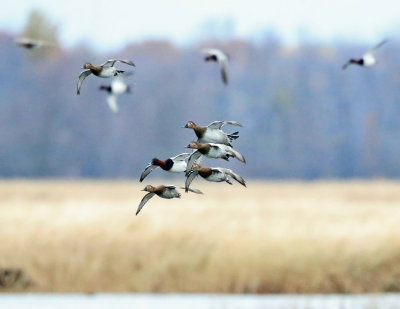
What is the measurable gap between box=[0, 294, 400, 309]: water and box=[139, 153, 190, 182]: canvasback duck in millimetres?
6793

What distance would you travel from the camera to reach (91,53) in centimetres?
5028

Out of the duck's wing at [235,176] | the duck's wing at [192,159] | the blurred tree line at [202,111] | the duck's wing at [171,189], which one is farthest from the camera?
the blurred tree line at [202,111]

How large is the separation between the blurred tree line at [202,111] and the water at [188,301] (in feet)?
105

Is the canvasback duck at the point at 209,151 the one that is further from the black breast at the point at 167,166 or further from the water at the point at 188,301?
the water at the point at 188,301

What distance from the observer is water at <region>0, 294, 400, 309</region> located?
13.2 metres

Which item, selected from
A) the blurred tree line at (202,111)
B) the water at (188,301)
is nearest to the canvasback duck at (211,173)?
the water at (188,301)

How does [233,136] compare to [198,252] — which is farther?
[198,252]

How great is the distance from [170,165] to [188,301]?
9095 mm

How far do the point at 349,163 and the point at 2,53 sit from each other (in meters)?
16.8

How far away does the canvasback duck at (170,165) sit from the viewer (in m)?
5.77

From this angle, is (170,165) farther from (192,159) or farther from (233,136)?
(233,136)

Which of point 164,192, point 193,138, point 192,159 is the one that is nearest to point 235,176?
point 192,159

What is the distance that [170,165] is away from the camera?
19.2 ft

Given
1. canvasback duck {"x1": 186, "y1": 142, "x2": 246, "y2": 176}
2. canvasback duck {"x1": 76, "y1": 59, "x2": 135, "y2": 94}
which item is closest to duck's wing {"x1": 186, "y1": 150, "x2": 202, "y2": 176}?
canvasback duck {"x1": 186, "y1": 142, "x2": 246, "y2": 176}
